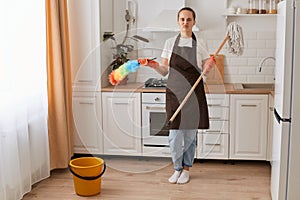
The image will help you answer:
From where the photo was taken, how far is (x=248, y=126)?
13.8 feet


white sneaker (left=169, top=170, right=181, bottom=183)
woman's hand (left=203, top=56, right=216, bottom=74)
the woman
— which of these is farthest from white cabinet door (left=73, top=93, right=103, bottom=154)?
woman's hand (left=203, top=56, right=216, bottom=74)

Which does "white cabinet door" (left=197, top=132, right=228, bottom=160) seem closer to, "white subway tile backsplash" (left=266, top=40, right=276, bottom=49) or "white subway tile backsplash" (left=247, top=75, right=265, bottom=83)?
"white subway tile backsplash" (left=247, top=75, right=265, bottom=83)

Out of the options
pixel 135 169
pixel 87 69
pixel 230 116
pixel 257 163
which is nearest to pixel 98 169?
pixel 135 169

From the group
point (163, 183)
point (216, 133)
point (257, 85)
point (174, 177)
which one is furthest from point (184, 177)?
point (257, 85)

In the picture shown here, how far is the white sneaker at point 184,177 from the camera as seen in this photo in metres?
3.85

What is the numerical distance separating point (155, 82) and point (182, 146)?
588 millimetres

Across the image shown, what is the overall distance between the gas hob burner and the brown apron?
0.11 m

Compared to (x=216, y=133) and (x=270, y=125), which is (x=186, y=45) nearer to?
(x=216, y=133)

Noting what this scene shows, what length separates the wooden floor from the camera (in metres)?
3.58

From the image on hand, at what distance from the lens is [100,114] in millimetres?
4180

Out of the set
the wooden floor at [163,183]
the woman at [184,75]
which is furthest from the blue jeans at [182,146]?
the wooden floor at [163,183]

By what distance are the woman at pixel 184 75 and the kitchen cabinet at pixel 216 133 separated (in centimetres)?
13

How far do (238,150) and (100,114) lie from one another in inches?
52.0

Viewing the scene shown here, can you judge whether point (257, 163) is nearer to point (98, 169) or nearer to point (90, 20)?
point (98, 169)
